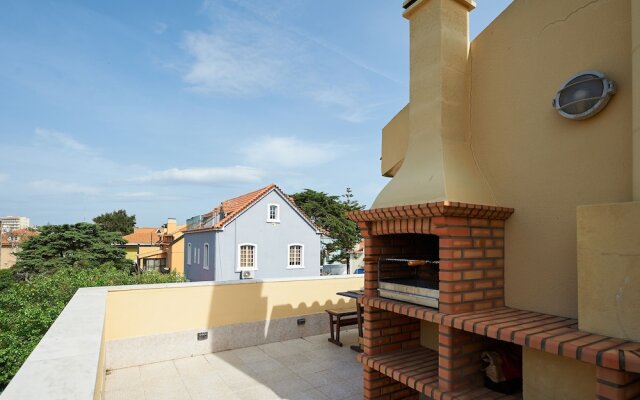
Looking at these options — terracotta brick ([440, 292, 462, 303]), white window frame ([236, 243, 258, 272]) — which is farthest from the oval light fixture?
white window frame ([236, 243, 258, 272])

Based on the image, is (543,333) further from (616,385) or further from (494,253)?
(494,253)

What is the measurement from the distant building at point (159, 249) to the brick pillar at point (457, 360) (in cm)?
2472

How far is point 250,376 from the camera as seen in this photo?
19.4 ft

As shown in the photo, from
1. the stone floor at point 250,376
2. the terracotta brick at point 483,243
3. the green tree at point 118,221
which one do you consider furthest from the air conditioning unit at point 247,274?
the green tree at point 118,221

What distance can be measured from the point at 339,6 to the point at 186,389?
6.78 meters

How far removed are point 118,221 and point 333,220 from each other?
40949 millimetres

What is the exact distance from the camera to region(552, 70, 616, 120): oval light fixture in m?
2.90

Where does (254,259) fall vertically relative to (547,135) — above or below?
below

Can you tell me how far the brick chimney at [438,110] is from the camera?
3824 mm

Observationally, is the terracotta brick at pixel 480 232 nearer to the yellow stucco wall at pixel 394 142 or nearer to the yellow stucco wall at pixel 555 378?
the yellow stucco wall at pixel 555 378

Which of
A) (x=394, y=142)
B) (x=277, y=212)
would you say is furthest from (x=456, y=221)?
(x=277, y=212)

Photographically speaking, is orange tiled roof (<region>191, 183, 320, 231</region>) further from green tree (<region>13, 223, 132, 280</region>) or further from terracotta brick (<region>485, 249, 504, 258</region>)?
terracotta brick (<region>485, 249, 504, 258</region>)

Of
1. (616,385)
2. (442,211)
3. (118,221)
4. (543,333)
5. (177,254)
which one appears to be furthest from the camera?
(118,221)

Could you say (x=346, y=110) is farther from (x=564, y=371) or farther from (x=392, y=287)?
(x=564, y=371)
